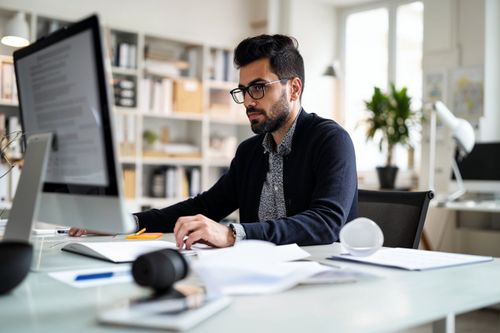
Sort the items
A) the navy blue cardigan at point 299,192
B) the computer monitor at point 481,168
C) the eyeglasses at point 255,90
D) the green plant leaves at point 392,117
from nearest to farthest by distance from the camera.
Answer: the navy blue cardigan at point 299,192
the eyeglasses at point 255,90
the computer monitor at point 481,168
the green plant leaves at point 392,117

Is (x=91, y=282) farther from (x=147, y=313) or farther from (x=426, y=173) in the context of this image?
(x=426, y=173)

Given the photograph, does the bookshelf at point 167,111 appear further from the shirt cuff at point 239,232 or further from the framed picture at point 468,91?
the shirt cuff at point 239,232

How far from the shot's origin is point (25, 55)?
1.25 meters

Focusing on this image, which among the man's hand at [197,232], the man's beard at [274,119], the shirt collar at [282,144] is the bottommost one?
the man's hand at [197,232]

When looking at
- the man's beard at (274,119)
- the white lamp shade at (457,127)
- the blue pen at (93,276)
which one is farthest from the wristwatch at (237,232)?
the white lamp shade at (457,127)

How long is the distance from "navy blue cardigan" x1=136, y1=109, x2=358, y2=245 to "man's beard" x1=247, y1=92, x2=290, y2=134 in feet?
0.22

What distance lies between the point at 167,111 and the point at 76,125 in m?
4.28

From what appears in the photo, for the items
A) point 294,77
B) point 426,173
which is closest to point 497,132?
point 426,173

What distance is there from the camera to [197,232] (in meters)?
1.30

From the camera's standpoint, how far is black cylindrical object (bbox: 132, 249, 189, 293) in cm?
81

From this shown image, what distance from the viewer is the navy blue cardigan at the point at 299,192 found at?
1.51 m

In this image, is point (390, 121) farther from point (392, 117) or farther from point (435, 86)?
point (435, 86)

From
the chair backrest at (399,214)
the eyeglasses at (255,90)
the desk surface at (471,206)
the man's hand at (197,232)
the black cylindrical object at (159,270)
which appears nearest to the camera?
the black cylindrical object at (159,270)

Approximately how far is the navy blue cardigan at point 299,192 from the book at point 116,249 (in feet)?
0.78
